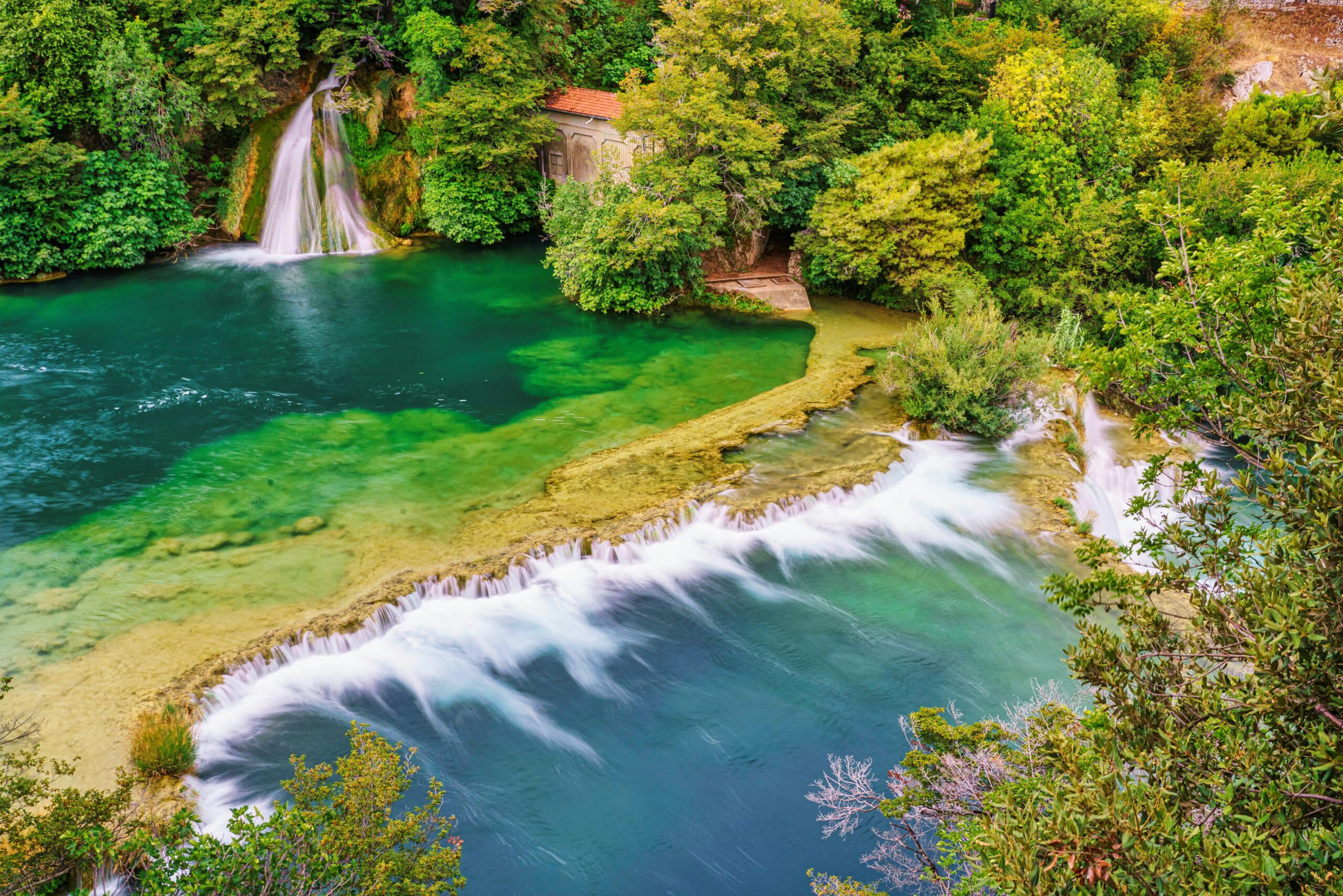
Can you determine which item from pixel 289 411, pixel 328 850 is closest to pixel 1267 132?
pixel 289 411

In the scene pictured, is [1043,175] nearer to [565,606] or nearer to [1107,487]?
[1107,487]

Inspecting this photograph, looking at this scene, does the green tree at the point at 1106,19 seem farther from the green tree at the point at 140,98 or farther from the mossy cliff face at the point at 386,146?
the green tree at the point at 140,98

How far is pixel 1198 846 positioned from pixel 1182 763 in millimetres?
865

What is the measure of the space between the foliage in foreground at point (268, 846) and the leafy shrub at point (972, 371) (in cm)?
1321

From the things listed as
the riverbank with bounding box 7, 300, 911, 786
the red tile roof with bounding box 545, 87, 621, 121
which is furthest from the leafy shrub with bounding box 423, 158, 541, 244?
the riverbank with bounding box 7, 300, 911, 786

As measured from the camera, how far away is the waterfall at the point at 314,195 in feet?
92.0

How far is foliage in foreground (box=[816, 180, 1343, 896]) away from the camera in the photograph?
4.32m

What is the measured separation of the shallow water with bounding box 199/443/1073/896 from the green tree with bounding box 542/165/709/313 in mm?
9795

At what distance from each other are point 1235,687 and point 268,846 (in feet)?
20.0

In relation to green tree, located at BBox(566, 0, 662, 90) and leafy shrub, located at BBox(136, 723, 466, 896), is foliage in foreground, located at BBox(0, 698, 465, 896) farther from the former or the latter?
green tree, located at BBox(566, 0, 662, 90)

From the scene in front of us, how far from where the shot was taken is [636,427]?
18391 millimetres

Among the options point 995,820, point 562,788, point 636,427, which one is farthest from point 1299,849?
point 636,427

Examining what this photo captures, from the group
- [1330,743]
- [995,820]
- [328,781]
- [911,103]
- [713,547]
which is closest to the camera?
[1330,743]

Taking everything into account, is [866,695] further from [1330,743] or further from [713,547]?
[1330,743]
